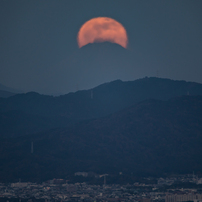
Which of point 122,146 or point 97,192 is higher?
point 122,146

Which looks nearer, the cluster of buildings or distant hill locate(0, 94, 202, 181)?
the cluster of buildings

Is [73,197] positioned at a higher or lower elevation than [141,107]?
lower

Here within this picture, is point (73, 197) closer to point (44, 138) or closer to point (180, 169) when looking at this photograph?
point (180, 169)

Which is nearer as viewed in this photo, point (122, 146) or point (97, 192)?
point (97, 192)

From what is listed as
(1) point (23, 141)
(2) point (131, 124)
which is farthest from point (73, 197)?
(2) point (131, 124)

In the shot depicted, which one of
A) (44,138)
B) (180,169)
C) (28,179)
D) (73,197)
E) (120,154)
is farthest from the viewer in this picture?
(44,138)

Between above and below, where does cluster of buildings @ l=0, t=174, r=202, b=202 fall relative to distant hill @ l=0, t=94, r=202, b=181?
below
